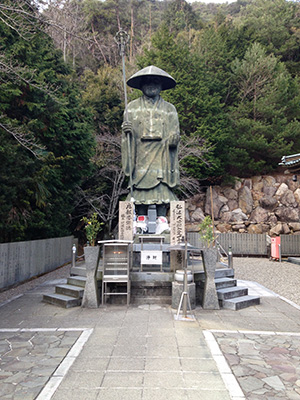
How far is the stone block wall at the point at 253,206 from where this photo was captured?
2242 cm

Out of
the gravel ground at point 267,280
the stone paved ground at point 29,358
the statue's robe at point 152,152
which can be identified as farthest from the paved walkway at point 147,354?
the statue's robe at point 152,152

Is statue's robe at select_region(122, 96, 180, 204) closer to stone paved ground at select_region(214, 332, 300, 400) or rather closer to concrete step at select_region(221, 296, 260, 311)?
concrete step at select_region(221, 296, 260, 311)

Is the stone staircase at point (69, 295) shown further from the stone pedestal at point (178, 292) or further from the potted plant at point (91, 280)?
the stone pedestal at point (178, 292)

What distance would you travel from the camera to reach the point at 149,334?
486 centimetres

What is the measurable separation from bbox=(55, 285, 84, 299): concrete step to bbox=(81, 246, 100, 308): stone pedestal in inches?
14.2

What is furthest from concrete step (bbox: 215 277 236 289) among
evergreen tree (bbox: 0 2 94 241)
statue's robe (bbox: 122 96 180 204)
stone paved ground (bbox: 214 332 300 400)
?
evergreen tree (bbox: 0 2 94 241)

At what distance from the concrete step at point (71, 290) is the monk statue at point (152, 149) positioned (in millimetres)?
2660

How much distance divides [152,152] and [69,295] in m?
4.25

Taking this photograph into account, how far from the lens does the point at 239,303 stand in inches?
257

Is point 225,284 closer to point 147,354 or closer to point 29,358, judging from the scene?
point 147,354

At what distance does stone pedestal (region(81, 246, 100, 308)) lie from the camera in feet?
20.9

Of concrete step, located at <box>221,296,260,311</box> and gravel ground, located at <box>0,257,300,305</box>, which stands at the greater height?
concrete step, located at <box>221,296,260,311</box>

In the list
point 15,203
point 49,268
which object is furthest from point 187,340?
point 49,268

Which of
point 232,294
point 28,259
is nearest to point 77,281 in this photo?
point 232,294
